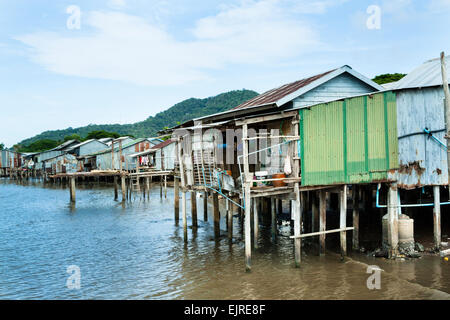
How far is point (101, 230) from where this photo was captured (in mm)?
20297

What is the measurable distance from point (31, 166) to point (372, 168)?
72449 millimetres

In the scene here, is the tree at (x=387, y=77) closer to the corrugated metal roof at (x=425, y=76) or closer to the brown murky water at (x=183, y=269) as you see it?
the corrugated metal roof at (x=425, y=76)

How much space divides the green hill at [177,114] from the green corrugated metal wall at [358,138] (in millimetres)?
85333

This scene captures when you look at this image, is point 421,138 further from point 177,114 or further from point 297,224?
point 177,114

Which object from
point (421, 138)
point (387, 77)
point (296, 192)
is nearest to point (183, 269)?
point (296, 192)

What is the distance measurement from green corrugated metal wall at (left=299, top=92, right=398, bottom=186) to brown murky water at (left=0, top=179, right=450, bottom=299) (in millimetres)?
2836

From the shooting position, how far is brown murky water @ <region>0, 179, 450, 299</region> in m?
10.2

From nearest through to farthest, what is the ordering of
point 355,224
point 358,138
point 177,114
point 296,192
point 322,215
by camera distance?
point 296,192 → point 358,138 → point 322,215 → point 355,224 → point 177,114

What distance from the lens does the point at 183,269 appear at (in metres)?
12.6

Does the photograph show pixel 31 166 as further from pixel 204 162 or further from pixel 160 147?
pixel 204 162

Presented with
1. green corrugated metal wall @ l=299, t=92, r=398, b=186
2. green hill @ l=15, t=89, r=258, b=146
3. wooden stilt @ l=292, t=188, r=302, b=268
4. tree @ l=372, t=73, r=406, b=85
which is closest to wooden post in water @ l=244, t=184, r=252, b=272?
wooden stilt @ l=292, t=188, r=302, b=268

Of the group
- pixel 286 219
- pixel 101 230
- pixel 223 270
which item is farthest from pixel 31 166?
pixel 223 270

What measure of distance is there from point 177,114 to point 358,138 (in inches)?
4167

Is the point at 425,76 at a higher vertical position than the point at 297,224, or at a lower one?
higher
